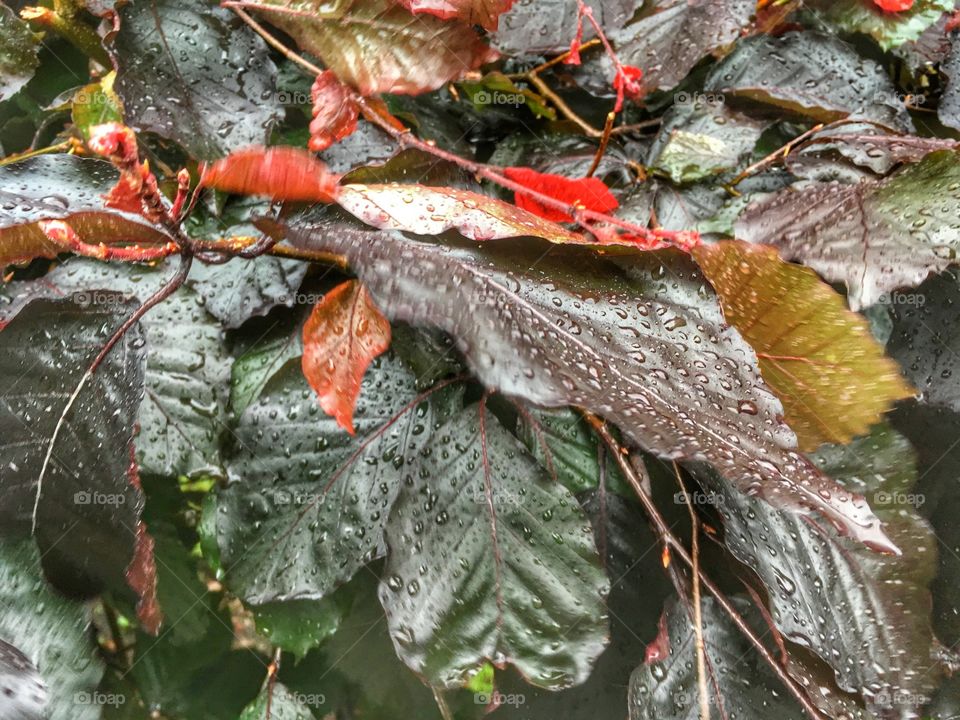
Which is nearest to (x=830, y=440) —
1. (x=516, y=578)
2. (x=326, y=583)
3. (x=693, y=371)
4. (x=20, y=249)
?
(x=693, y=371)

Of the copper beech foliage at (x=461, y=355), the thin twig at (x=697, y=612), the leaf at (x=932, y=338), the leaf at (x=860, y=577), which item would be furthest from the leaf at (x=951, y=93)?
the thin twig at (x=697, y=612)

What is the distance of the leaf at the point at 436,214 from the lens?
0.33 metres

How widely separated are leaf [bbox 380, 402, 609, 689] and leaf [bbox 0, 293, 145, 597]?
21 cm

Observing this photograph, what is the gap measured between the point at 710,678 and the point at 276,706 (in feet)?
1.31

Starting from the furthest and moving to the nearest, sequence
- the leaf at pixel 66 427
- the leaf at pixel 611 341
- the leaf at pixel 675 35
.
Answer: the leaf at pixel 675 35
the leaf at pixel 66 427
the leaf at pixel 611 341

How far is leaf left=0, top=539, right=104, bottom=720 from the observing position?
470mm

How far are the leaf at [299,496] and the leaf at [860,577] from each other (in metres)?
0.29

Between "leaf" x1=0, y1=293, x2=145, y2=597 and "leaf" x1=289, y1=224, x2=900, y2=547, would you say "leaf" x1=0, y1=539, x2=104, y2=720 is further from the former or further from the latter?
"leaf" x1=289, y1=224, x2=900, y2=547

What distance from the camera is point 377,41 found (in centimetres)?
50

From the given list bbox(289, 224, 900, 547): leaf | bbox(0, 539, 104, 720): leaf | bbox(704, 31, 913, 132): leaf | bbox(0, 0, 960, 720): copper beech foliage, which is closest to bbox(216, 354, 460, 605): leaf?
bbox(0, 0, 960, 720): copper beech foliage

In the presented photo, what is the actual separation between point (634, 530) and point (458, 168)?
0.36 metres

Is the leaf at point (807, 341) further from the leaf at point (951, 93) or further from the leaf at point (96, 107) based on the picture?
the leaf at point (96, 107)

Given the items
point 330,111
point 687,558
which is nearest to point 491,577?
point 687,558

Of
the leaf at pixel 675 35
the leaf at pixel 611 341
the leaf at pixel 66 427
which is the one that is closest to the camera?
the leaf at pixel 611 341
